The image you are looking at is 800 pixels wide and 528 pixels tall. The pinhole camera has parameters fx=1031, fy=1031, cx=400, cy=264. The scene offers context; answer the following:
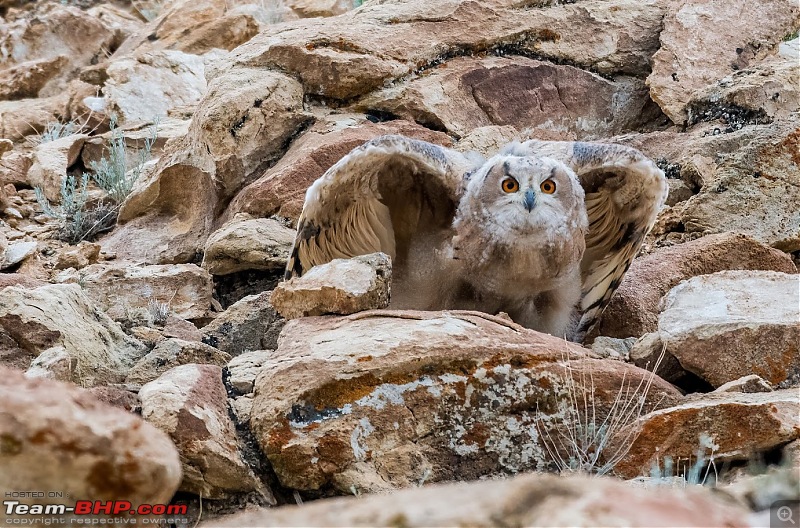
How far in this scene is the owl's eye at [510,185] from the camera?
5.61 metres

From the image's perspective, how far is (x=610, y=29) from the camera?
8.69 metres

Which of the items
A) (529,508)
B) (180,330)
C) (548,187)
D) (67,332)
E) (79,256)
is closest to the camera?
(529,508)

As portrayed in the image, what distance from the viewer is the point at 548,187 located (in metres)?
5.62

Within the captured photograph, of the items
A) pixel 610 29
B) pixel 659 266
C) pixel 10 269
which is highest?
pixel 610 29

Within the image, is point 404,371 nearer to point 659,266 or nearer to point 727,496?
point 727,496

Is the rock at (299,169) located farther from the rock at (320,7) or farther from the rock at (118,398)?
the rock at (320,7)

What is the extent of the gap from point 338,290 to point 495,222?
3.58ft

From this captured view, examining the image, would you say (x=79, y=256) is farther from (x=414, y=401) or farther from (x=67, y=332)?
(x=414, y=401)

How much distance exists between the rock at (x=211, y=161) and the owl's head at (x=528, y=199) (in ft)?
7.40

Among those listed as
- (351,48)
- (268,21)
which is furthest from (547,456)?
(268,21)

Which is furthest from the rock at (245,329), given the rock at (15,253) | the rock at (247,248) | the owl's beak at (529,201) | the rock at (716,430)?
the rock at (716,430)

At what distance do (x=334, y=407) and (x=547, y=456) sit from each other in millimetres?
927

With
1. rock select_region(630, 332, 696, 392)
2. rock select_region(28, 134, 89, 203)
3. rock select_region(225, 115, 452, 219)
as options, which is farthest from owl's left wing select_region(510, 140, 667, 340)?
rock select_region(28, 134, 89, 203)

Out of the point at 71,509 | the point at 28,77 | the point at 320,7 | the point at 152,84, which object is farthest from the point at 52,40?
the point at 71,509
